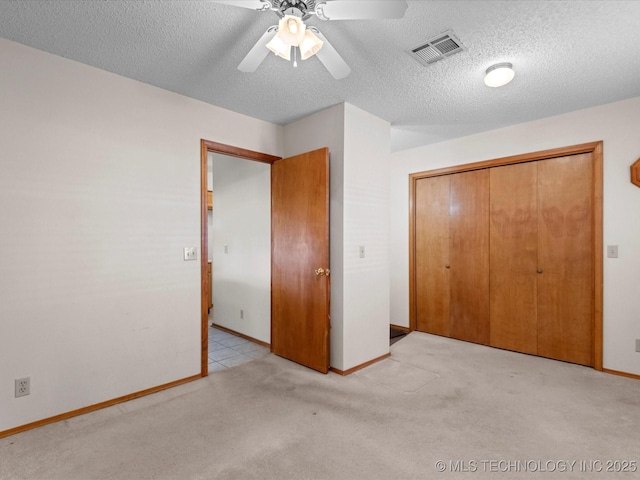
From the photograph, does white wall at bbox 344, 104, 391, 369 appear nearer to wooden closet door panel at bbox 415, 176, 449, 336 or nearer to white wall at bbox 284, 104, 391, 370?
white wall at bbox 284, 104, 391, 370

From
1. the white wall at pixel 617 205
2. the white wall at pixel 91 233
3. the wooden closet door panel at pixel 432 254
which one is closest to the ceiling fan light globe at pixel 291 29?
the white wall at pixel 91 233

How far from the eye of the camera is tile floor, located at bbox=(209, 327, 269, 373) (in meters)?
3.23

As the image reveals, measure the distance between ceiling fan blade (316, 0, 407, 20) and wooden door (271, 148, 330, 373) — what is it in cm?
144

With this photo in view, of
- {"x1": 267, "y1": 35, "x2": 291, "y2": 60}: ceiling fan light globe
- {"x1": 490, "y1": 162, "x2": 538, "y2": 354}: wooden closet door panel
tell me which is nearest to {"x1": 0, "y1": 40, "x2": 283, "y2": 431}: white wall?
{"x1": 267, "y1": 35, "x2": 291, "y2": 60}: ceiling fan light globe

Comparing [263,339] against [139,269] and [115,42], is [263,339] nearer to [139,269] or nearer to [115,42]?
[139,269]

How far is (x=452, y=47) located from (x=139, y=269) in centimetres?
267

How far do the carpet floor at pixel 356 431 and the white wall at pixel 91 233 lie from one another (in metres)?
0.31

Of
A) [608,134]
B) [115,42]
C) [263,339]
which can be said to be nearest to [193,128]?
[115,42]

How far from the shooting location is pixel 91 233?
233 cm

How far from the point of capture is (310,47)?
1.64 meters

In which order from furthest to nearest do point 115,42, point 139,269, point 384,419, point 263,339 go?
1. point 263,339
2. point 139,269
3. point 384,419
4. point 115,42


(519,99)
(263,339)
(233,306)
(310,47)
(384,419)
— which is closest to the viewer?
(310,47)

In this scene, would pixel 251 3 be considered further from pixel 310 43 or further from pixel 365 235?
pixel 365 235

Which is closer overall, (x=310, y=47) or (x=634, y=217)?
(x=310, y=47)
